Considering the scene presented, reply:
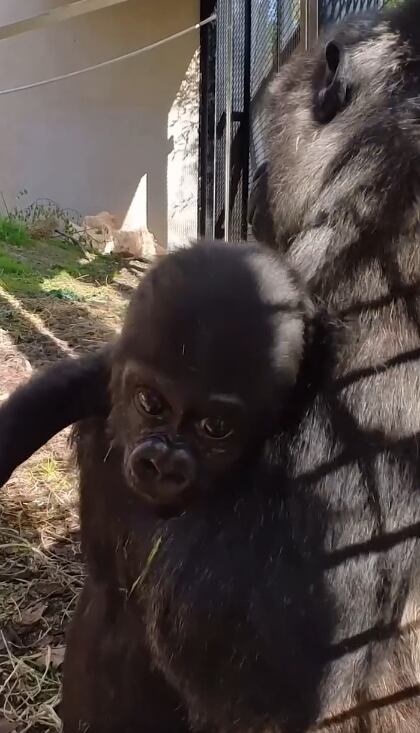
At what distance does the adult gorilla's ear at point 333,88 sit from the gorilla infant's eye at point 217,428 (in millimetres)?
618

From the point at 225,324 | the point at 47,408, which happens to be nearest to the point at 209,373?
the point at 225,324

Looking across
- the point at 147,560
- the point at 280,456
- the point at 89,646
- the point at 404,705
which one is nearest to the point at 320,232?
the point at 280,456

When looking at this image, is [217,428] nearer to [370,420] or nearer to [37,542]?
[370,420]

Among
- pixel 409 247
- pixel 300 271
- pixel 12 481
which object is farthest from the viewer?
pixel 12 481

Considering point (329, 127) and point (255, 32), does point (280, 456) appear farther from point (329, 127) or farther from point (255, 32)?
point (255, 32)

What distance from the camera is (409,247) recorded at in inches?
50.8

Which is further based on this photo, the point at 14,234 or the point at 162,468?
the point at 14,234

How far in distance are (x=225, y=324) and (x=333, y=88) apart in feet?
1.71

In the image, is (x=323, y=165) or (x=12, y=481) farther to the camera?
(x=12, y=481)

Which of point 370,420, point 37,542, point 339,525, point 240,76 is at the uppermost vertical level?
point 370,420

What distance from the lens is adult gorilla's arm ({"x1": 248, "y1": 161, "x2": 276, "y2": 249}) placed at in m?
1.74

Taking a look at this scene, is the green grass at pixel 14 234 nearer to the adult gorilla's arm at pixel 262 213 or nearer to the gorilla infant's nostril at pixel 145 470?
the adult gorilla's arm at pixel 262 213

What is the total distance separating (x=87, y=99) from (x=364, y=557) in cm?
737

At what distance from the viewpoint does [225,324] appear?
54.6 inches
